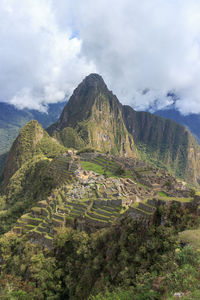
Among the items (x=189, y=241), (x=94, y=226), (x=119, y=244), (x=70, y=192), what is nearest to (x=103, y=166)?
(x=70, y=192)

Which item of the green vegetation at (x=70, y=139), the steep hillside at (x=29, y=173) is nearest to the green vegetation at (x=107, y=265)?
the steep hillside at (x=29, y=173)

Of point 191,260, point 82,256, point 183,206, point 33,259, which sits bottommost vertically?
point 33,259

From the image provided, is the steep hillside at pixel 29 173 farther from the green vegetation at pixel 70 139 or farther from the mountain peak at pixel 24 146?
the green vegetation at pixel 70 139

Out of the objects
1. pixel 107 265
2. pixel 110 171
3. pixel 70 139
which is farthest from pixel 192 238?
pixel 70 139

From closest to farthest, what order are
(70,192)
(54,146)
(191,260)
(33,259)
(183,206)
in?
(191,260), (183,206), (33,259), (70,192), (54,146)

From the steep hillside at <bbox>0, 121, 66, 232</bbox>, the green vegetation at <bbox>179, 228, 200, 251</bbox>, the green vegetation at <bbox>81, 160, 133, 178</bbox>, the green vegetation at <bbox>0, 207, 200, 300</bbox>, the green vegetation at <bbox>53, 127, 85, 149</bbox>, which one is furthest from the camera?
the green vegetation at <bbox>53, 127, 85, 149</bbox>

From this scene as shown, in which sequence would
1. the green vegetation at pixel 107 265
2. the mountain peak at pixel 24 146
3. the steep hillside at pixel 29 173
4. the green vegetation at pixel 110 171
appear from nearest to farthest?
the green vegetation at pixel 107 265 → the steep hillside at pixel 29 173 → the green vegetation at pixel 110 171 → the mountain peak at pixel 24 146

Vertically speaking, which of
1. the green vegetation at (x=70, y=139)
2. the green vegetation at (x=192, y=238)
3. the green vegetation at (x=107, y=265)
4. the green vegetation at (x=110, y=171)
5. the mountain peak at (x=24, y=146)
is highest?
the green vegetation at (x=70, y=139)

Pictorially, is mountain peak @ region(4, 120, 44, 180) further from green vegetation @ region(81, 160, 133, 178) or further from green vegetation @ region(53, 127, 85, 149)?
green vegetation @ region(81, 160, 133, 178)

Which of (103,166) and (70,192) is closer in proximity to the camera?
(70,192)

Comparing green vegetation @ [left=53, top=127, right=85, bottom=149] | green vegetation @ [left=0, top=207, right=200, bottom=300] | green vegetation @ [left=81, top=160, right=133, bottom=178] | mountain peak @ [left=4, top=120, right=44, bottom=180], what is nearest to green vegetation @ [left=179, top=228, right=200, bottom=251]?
green vegetation @ [left=0, top=207, right=200, bottom=300]

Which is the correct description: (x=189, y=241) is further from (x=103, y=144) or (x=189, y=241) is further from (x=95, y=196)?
(x=103, y=144)

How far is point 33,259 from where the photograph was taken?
20.7 metres

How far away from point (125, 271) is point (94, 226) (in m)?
8.83
